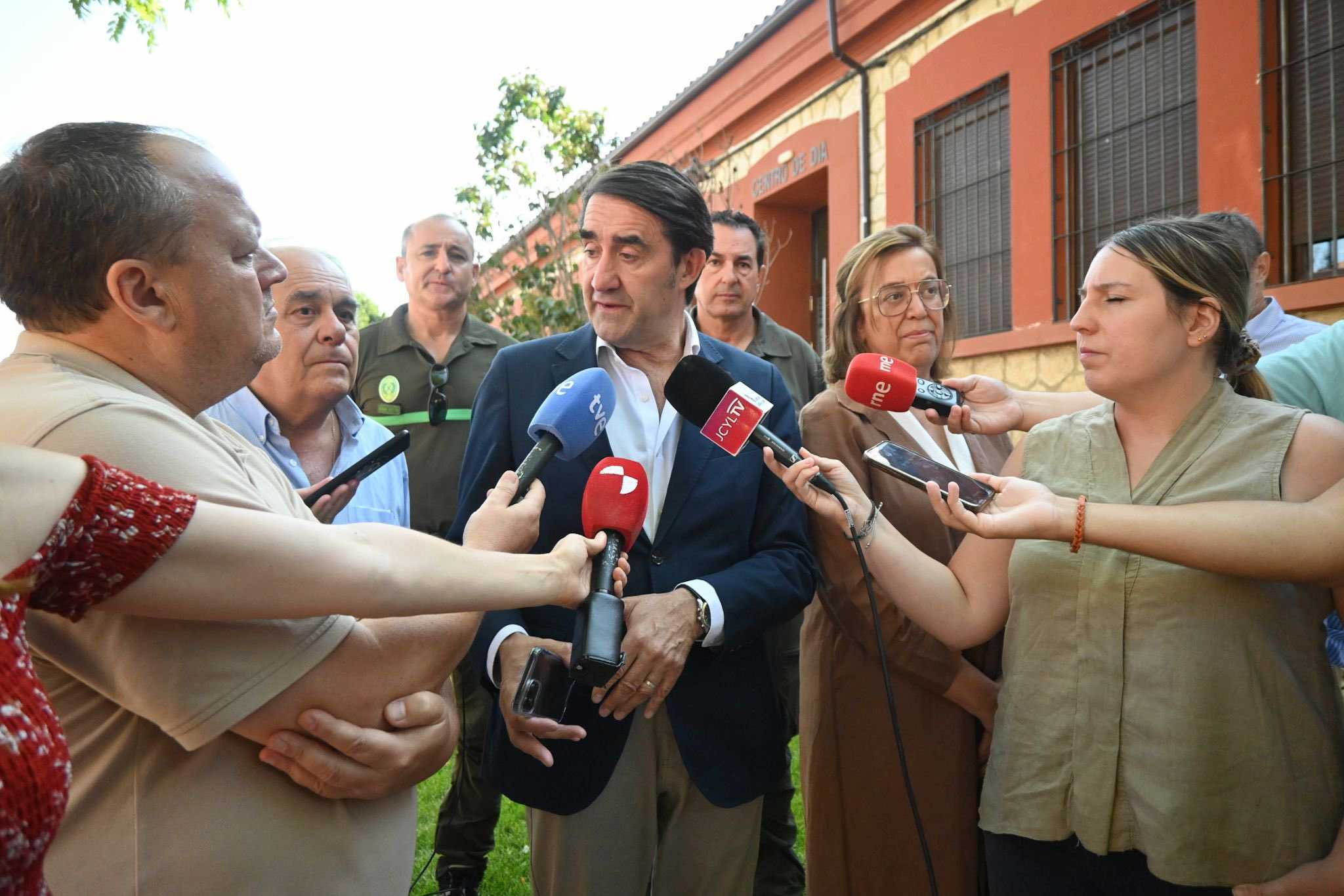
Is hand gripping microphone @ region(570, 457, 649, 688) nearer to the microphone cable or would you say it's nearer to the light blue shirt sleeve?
the microphone cable

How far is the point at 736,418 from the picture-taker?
2.08 metres

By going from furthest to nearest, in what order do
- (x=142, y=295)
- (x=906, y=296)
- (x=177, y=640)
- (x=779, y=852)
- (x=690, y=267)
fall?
(x=779, y=852) < (x=906, y=296) < (x=690, y=267) < (x=142, y=295) < (x=177, y=640)

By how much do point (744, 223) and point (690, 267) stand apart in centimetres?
248

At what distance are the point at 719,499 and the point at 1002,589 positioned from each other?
0.68 meters

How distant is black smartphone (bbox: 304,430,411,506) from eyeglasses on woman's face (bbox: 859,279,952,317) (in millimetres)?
1483

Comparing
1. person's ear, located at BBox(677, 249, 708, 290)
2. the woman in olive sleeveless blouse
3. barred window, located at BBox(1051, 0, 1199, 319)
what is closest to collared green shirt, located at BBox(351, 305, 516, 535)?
person's ear, located at BBox(677, 249, 708, 290)

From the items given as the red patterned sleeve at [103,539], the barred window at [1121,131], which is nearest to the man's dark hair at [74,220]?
the red patterned sleeve at [103,539]

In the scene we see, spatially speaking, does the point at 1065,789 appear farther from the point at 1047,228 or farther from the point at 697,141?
the point at 697,141

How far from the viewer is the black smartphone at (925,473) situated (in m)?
1.95

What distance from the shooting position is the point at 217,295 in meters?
1.41

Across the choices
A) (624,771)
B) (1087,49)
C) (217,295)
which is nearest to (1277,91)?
(1087,49)

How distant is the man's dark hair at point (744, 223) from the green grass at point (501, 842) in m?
2.56

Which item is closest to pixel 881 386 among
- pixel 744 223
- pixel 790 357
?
pixel 790 357

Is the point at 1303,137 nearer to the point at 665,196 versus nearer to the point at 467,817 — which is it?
the point at 665,196
